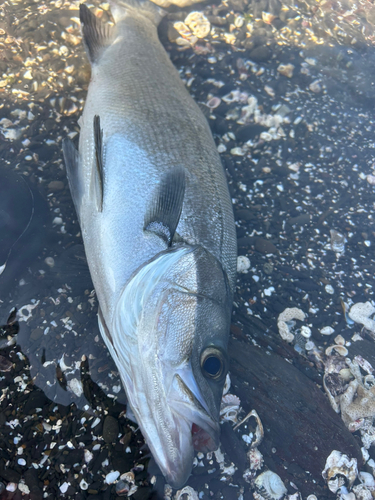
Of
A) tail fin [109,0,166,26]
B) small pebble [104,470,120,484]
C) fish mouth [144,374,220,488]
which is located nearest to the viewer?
fish mouth [144,374,220,488]

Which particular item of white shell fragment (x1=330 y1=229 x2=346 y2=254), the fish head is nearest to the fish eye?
the fish head

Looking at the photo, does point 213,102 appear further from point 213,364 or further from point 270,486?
point 270,486

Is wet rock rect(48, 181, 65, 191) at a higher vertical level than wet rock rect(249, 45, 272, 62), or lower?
lower

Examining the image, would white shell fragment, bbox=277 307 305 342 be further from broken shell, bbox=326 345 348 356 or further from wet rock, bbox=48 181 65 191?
wet rock, bbox=48 181 65 191

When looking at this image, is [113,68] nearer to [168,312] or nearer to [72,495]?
[168,312]

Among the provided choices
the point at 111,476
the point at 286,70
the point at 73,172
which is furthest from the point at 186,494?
the point at 286,70

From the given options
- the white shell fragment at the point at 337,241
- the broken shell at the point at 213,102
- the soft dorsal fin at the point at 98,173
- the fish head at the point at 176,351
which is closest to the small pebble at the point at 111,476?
the fish head at the point at 176,351
